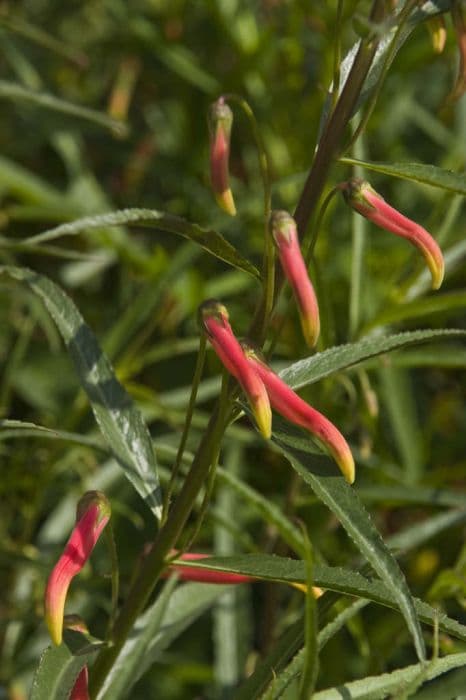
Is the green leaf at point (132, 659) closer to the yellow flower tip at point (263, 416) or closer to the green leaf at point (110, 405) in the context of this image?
the green leaf at point (110, 405)

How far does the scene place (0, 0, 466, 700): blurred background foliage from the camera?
1.37 m

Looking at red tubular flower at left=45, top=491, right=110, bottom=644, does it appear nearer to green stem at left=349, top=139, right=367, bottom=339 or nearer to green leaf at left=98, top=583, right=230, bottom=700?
green leaf at left=98, top=583, right=230, bottom=700

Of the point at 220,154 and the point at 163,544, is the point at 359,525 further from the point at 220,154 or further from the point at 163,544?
the point at 220,154

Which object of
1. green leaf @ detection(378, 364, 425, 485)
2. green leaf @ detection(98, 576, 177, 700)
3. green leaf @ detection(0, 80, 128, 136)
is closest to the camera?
green leaf @ detection(98, 576, 177, 700)

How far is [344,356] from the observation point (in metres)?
0.81

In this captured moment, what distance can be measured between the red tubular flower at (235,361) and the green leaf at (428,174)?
0.42ft

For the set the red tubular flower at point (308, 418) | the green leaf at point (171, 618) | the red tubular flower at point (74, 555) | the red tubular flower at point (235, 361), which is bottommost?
the green leaf at point (171, 618)

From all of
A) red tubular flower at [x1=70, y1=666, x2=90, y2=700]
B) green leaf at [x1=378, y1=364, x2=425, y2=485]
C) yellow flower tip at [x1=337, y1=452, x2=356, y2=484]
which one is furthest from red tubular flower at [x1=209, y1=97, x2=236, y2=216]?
green leaf at [x1=378, y1=364, x2=425, y2=485]

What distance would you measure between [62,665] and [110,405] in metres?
0.19

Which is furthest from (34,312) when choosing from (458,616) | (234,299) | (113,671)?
(113,671)

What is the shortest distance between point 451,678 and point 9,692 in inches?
23.6

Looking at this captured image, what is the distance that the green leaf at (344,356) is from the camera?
2.58 feet

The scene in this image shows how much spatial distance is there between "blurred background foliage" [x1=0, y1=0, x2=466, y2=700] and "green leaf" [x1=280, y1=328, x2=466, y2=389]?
224 millimetres

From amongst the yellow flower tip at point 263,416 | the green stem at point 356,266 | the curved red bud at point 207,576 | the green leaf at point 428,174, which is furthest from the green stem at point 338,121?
the green stem at point 356,266
